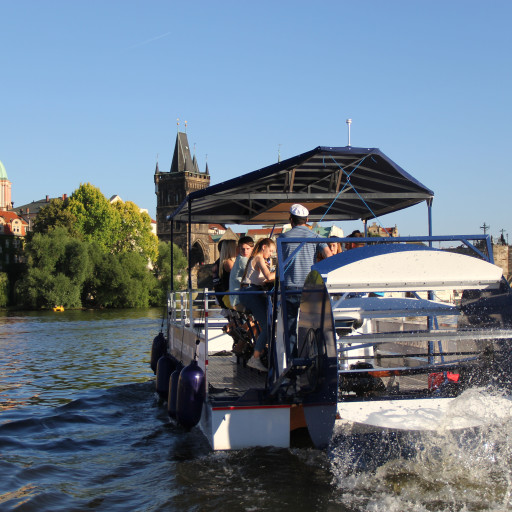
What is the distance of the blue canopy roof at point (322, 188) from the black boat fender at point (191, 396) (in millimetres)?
2510

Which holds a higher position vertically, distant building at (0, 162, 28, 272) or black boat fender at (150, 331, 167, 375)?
distant building at (0, 162, 28, 272)

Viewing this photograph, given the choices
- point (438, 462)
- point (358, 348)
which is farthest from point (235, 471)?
point (438, 462)

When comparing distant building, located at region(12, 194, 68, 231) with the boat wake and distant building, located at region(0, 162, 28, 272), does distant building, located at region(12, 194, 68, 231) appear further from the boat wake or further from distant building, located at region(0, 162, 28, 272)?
the boat wake

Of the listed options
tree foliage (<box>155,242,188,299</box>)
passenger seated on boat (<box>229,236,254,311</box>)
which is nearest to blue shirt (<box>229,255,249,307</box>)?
passenger seated on boat (<box>229,236,254,311</box>)

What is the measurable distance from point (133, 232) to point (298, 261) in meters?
73.4

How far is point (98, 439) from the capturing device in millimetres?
10508

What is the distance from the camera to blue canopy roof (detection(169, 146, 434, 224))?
29.9ft

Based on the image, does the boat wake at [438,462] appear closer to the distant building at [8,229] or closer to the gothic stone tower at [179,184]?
the distant building at [8,229]

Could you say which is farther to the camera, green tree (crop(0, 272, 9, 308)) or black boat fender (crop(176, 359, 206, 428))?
green tree (crop(0, 272, 9, 308))

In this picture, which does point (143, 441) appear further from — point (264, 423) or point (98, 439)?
point (264, 423)

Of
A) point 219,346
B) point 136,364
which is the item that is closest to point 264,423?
point 219,346

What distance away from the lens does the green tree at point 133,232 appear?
3130 inches

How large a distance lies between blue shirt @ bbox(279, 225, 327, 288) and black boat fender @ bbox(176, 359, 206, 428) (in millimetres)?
1570

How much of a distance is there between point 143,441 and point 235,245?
123 inches
